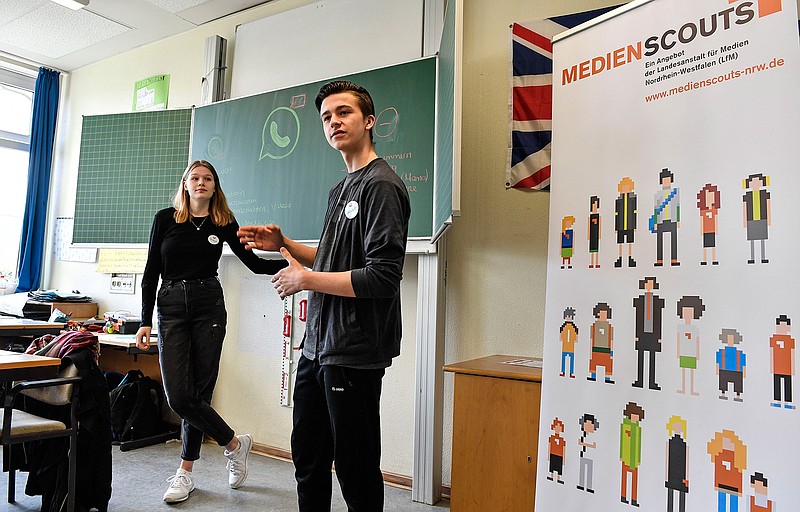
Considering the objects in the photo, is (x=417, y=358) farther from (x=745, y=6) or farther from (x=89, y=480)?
(x=745, y=6)

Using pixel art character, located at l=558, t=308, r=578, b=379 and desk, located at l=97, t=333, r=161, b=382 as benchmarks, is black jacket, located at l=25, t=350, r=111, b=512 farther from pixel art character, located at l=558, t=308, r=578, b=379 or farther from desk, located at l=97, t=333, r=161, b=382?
pixel art character, located at l=558, t=308, r=578, b=379

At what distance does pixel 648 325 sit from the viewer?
1.42 m

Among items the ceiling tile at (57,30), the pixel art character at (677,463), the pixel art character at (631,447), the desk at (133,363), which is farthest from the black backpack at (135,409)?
the pixel art character at (677,463)

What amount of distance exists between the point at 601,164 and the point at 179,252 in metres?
1.89

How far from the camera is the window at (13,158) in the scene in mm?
4957

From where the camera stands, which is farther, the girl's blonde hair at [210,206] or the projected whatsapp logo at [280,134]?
the projected whatsapp logo at [280,134]

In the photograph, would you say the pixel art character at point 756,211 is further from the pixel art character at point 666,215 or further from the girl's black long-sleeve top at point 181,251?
the girl's black long-sleeve top at point 181,251

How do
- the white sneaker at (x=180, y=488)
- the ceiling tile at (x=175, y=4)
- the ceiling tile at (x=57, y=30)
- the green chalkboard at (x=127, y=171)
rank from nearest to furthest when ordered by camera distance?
1. the white sneaker at (x=180, y=488)
2. the ceiling tile at (x=175, y=4)
3. the green chalkboard at (x=127, y=171)
4. the ceiling tile at (x=57, y=30)

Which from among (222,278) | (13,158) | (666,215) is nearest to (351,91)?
(666,215)

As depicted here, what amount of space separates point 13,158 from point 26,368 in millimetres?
3982

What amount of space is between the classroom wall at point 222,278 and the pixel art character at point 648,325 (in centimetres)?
166

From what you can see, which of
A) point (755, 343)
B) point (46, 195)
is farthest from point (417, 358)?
point (46, 195)

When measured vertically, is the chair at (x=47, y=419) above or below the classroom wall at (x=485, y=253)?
below

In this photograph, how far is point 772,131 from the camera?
1.25m
